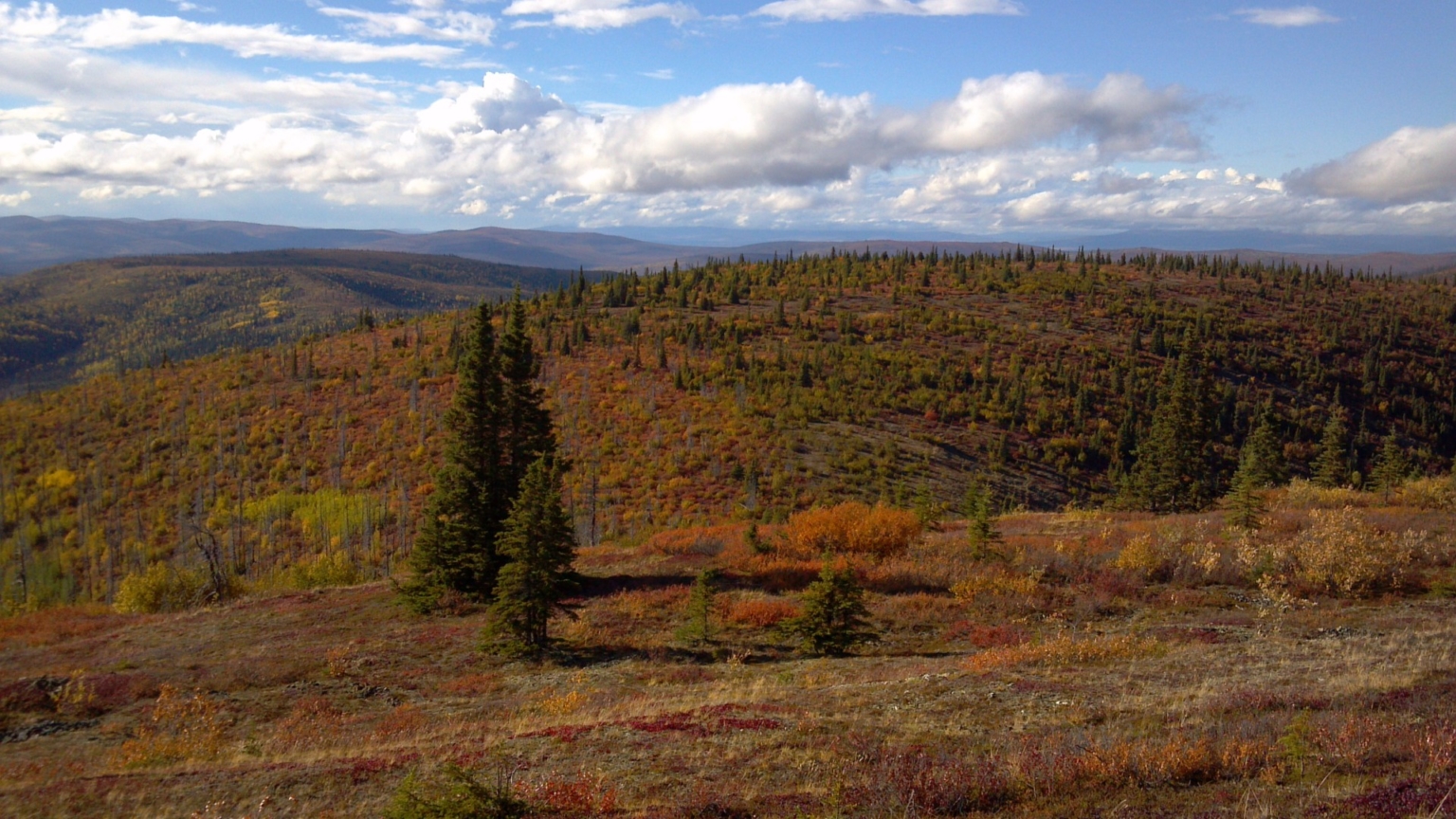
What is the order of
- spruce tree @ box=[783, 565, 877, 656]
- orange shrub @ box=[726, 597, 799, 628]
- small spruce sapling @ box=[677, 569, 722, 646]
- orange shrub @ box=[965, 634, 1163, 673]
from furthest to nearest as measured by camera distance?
orange shrub @ box=[726, 597, 799, 628] < small spruce sapling @ box=[677, 569, 722, 646] < spruce tree @ box=[783, 565, 877, 656] < orange shrub @ box=[965, 634, 1163, 673]

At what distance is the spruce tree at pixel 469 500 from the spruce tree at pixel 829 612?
12.8 metres

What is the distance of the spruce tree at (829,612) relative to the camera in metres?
17.6

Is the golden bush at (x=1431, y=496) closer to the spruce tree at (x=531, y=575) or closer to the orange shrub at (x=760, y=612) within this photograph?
the orange shrub at (x=760, y=612)

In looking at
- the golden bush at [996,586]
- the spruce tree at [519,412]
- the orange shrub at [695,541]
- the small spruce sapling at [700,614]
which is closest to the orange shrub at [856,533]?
the orange shrub at [695,541]

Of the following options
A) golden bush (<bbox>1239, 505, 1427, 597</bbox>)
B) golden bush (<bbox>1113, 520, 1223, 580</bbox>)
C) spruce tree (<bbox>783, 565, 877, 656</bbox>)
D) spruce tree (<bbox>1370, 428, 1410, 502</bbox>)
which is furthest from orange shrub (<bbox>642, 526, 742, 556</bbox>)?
spruce tree (<bbox>1370, 428, 1410, 502</bbox>)

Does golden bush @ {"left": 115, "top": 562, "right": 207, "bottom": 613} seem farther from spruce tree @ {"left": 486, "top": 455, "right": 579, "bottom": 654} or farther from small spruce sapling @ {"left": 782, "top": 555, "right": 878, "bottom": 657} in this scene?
small spruce sapling @ {"left": 782, "top": 555, "right": 878, "bottom": 657}

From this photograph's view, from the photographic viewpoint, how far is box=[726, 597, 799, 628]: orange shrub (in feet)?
68.5

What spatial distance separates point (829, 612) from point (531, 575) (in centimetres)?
773

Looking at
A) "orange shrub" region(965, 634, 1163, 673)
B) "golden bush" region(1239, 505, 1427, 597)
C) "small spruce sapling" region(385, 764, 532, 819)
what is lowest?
"orange shrub" region(965, 634, 1163, 673)

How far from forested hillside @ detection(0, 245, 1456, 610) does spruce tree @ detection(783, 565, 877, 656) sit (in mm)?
15905

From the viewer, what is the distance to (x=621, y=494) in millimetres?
56875

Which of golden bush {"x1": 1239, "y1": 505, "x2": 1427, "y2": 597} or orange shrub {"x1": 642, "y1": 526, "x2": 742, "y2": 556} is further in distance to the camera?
orange shrub {"x1": 642, "y1": 526, "x2": 742, "y2": 556}

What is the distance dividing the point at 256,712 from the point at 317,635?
7.15 m

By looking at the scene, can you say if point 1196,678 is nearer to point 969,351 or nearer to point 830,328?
point 969,351
